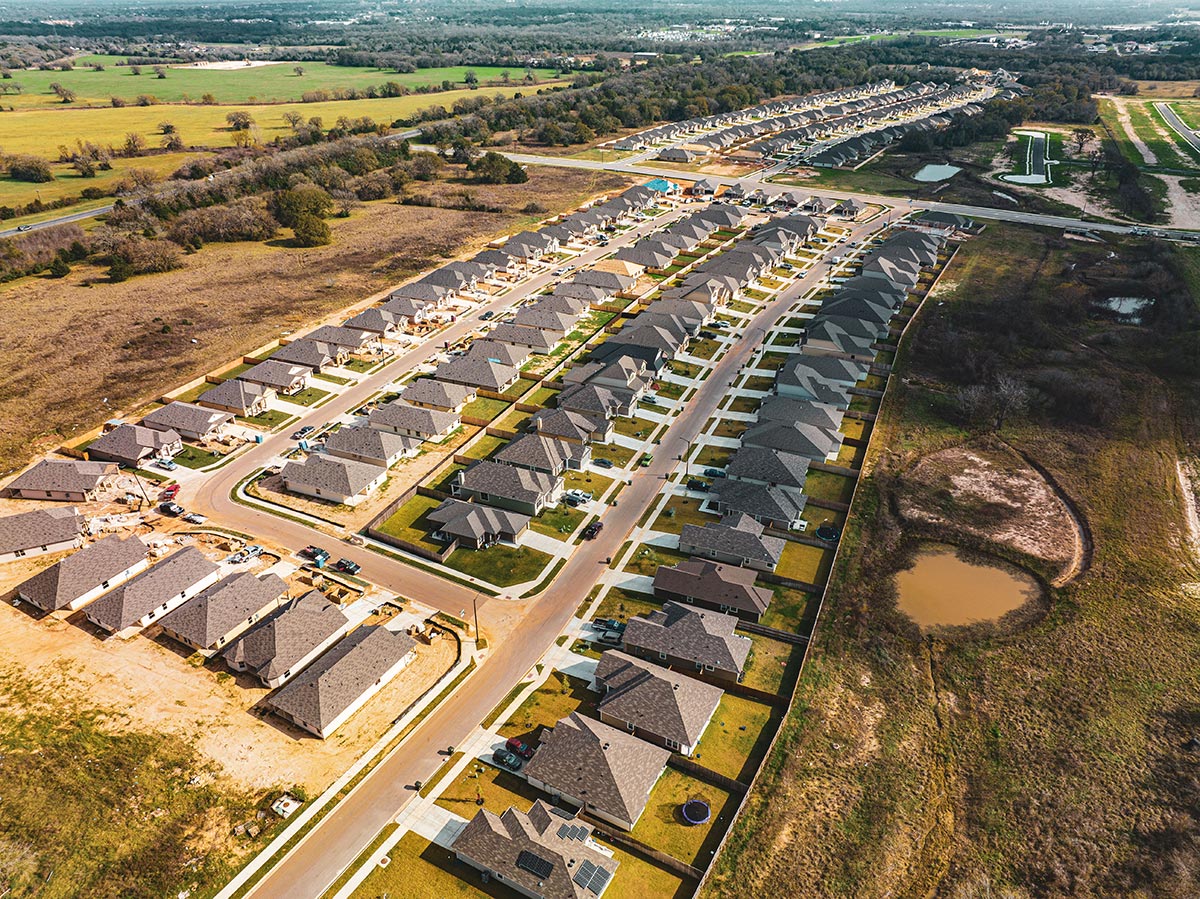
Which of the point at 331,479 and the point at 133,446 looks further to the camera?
the point at 133,446

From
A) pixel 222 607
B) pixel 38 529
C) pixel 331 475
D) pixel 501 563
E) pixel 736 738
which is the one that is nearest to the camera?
pixel 736 738

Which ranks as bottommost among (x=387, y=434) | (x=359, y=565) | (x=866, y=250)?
→ (x=359, y=565)

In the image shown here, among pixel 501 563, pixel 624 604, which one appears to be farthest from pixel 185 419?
pixel 624 604

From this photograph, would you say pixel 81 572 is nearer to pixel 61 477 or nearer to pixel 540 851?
pixel 61 477

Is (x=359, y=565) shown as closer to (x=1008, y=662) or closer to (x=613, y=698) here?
(x=613, y=698)

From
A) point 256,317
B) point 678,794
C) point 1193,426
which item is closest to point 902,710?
point 678,794

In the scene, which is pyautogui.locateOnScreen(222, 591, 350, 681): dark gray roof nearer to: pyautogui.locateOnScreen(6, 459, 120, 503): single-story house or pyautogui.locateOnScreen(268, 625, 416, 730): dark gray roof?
pyautogui.locateOnScreen(268, 625, 416, 730): dark gray roof

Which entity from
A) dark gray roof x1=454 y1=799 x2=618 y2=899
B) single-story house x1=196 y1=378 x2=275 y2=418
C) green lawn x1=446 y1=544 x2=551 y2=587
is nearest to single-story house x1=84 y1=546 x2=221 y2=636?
green lawn x1=446 y1=544 x2=551 y2=587
